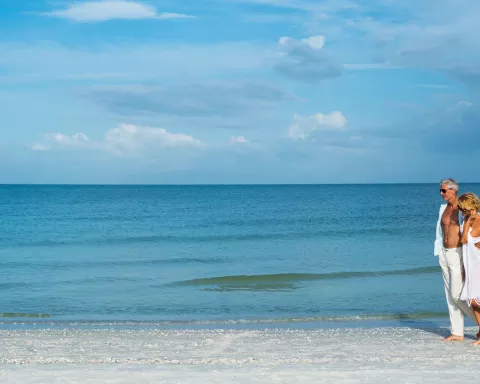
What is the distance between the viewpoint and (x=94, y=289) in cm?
1653

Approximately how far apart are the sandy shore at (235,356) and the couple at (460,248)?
640 mm

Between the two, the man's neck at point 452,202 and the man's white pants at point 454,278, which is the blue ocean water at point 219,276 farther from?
the man's neck at point 452,202

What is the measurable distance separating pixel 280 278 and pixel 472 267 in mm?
10254

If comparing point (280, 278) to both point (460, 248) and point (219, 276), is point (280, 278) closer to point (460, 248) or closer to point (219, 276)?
point (219, 276)

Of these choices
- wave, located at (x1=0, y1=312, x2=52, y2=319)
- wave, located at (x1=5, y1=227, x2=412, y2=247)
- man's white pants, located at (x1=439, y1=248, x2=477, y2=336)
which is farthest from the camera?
wave, located at (x1=5, y1=227, x2=412, y2=247)

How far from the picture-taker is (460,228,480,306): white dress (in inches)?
340

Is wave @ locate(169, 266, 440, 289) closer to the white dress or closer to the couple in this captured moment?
the couple

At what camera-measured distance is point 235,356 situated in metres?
8.77

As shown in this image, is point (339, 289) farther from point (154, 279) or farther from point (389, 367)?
point (389, 367)

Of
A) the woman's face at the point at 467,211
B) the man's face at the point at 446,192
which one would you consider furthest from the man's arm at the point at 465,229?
the man's face at the point at 446,192

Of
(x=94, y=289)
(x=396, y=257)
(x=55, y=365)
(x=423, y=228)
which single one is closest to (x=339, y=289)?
(x=94, y=289)

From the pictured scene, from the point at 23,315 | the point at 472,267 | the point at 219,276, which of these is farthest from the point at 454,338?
the point at 219,276

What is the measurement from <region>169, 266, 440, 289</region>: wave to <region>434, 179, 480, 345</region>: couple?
860 cm

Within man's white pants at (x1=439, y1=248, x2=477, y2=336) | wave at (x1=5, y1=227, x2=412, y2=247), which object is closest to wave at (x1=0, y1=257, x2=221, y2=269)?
wave at (x1=5, y1=227, x2=412, y2=247)
